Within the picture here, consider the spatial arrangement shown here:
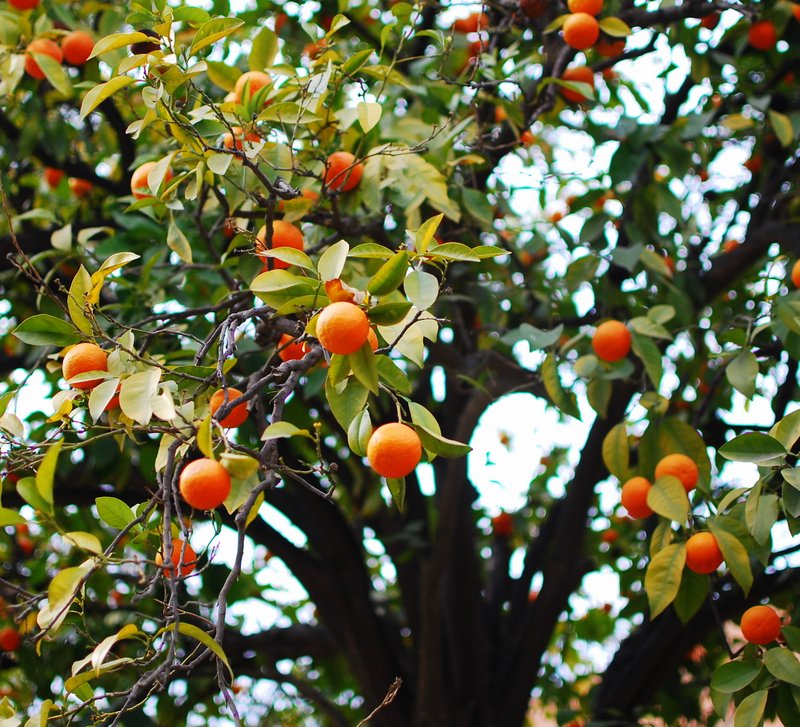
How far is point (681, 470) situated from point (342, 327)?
2.44 ft

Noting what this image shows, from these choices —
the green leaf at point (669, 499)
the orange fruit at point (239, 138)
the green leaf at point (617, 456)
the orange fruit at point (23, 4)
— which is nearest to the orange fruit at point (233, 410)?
the orange fruit at point (239, 138)

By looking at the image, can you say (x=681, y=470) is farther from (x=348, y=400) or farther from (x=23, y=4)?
(x=23, y=4)

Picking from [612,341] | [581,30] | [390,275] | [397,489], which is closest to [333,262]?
[390,275]

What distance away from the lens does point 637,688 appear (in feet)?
8.11

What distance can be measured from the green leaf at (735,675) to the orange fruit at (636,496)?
27 centimetres

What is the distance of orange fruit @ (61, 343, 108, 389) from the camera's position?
1058 mm

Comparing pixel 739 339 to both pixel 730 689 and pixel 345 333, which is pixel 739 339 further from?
pixel 345 333

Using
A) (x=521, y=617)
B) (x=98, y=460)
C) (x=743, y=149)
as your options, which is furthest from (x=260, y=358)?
(x=743, y=149)

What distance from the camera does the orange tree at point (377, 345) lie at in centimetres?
103

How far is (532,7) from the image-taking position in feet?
5.93

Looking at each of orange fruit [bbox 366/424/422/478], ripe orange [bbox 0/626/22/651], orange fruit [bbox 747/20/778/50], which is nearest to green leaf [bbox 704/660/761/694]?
orange fruit [bbox 366/424/422/478]

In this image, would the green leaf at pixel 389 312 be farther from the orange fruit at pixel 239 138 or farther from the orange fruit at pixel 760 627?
the orange fruit at pixel 760 627

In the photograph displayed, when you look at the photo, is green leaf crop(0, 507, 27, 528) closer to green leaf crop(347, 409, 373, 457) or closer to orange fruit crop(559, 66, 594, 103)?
green leaf crop(347, 409, 373, 457)

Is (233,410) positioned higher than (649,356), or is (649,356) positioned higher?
(233,410)
